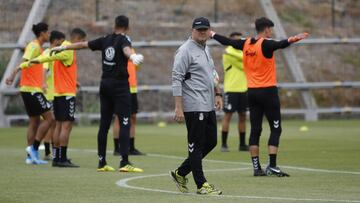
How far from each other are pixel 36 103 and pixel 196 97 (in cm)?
620

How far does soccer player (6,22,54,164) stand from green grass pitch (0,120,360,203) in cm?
55

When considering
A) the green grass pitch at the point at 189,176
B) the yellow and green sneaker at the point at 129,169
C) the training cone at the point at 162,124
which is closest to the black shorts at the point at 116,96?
the yellow and green sneaker at the point at 129,169

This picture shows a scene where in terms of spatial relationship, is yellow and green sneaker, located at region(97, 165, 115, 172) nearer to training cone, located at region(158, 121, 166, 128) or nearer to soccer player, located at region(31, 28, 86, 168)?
soccer player, located at region(31, 28, 86, 168)

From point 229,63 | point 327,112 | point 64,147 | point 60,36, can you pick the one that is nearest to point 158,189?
point 64,147

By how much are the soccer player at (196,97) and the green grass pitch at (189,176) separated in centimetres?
40

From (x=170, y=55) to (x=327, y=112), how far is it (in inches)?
259

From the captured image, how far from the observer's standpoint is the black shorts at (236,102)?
19.8m

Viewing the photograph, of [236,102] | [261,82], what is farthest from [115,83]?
[236,102]

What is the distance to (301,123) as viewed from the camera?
29656mm

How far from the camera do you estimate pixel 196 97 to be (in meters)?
Result: 11.9

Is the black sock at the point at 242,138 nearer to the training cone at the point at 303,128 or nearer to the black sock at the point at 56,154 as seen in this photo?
the black sock at the point at 56,154

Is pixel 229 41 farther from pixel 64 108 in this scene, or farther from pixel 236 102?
pixel 236 102

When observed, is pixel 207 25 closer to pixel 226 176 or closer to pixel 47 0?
pixel 226 176

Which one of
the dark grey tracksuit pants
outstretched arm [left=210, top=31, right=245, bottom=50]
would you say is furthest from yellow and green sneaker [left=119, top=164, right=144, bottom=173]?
the dark grey tracksuit pants
